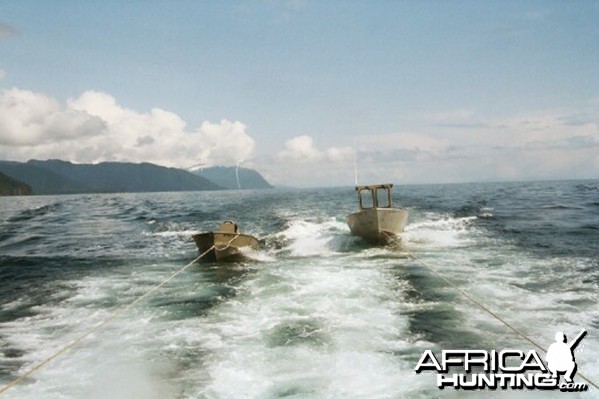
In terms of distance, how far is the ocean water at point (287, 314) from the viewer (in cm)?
859

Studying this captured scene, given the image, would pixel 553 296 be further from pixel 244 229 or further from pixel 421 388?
pixel 244 229

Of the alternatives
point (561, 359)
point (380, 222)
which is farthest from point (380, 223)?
point (561, 359)

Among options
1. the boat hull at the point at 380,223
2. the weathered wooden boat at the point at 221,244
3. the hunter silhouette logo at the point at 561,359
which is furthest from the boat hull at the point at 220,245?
the hunter silhouette logo at the point at 561,359

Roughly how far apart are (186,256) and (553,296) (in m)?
18.9

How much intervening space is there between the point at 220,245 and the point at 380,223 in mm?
10078

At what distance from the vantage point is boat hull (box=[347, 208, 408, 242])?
79.6 ft

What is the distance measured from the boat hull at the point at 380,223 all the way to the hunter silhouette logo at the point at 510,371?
15.1m

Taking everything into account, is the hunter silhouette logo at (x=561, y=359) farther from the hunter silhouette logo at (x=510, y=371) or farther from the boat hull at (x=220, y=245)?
the boat hull at (x=220, y=245)

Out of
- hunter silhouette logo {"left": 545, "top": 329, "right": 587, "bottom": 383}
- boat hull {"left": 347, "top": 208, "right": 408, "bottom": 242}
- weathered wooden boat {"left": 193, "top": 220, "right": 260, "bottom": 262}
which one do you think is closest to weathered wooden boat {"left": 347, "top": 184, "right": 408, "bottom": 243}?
boat hull {"left": 347, "top": 208, "right": 408, "bottom": 242}

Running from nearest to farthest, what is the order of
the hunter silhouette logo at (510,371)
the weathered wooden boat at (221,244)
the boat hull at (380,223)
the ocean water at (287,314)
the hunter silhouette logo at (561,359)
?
the hunter silhouette logo at (561,359), the hunter silhouette logo at (510,371), the ocean water at (287,314), the weathered wooden boat at (221,244), the boat hull at (380,223)

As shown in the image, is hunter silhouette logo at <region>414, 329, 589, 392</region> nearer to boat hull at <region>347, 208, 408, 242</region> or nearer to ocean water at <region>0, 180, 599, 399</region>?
ocean water at <region>0, 180, 599, 399</region>

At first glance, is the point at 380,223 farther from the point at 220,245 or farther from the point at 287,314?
the point at 287,314

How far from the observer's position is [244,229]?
35219mm

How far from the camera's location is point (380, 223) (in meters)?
24.3
